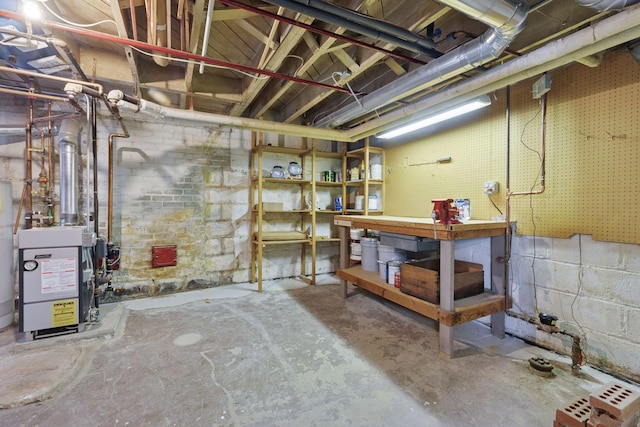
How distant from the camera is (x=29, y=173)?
282 cm

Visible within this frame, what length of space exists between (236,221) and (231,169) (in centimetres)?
76

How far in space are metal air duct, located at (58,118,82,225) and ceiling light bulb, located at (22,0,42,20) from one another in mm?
1497

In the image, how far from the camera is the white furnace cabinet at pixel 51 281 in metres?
2.28

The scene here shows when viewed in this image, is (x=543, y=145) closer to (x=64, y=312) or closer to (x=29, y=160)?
(x=64, y=312)

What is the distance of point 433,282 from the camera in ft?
7.29

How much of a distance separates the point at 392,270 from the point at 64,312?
2.99m

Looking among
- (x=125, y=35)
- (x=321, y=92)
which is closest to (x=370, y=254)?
(x=321, y=92)

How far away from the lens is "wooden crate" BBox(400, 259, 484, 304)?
87.7 inches

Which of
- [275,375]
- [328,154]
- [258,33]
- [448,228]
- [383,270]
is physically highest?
[258,33]

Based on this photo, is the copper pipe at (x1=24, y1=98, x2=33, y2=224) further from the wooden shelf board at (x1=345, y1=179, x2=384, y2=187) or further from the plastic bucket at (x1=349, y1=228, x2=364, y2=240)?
the wooden shelf board at (x1=345, y1=179, x2=384, y2=187)

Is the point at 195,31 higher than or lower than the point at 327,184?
→ higher

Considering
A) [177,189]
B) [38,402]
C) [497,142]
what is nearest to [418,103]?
[497,142]

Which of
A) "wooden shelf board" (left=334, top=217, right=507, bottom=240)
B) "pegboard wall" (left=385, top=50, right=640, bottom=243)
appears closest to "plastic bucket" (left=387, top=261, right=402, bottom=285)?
"wooden shelf board" (left=334, top=217, right=507, bottom=240)

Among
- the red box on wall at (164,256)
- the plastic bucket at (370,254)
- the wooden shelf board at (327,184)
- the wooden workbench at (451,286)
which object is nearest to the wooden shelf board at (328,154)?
the wooden shelf board at (327,184)
